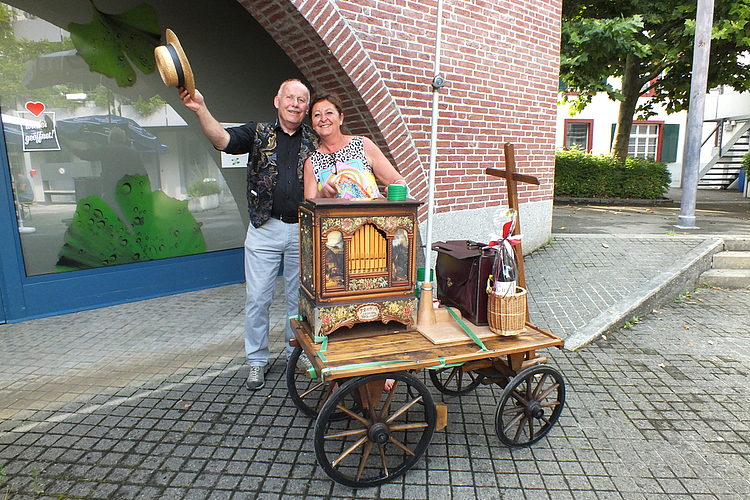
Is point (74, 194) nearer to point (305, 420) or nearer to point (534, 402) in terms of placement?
point (305, 420)

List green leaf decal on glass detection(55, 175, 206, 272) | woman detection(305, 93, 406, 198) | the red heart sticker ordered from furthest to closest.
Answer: green leaf decal on glass detection(55, 175, 206, 272) < the red heart sticker < woman detection(305, 93, 406, 198)

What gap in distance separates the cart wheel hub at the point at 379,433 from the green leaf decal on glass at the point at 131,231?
171 inches

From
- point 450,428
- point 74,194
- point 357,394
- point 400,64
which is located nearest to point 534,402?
point 450,428

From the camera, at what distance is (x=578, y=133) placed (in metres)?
22.9

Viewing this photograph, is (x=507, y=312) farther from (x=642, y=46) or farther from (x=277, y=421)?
(x=642, y=46)

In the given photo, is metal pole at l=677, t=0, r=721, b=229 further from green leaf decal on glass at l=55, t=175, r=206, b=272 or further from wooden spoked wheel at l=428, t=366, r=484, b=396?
green leaf decal on glass at l=55, t=175, r=206, b=272

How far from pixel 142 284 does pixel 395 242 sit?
4.31 metres

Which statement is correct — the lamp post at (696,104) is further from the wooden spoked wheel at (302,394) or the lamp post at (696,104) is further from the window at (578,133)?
the window at (578,133)

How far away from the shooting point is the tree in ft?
33.9

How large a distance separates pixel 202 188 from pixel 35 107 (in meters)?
1.95

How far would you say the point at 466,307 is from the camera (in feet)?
10.2

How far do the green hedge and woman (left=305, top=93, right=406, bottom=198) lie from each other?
41.9 ft

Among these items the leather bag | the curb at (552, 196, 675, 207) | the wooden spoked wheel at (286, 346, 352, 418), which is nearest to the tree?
the curb at (552, 196, 675, 207)

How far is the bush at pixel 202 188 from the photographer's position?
6.35 metres
